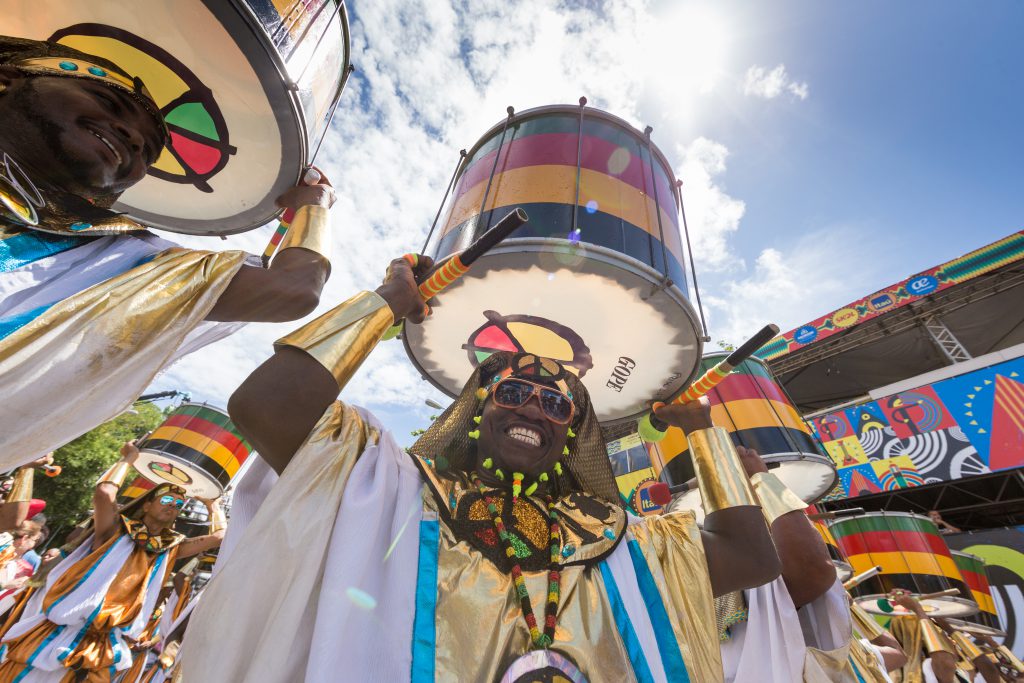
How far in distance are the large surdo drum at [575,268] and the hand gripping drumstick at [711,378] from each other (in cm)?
11

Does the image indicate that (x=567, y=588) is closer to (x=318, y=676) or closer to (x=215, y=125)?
(x=318, y=676)

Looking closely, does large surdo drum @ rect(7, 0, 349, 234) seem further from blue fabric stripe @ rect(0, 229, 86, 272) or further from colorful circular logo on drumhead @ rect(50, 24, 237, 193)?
blue fabric stripe @ rect(0, 229, 86, 272)

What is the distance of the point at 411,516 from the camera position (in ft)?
5.14

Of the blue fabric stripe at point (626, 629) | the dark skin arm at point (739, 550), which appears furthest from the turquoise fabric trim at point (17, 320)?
the dark skin arm at point (739, 550)

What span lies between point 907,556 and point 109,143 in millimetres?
11364

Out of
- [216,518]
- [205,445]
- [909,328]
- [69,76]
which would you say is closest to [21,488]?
[216,518]

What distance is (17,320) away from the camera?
1199 millimetres

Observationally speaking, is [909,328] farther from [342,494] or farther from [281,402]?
[281,402]

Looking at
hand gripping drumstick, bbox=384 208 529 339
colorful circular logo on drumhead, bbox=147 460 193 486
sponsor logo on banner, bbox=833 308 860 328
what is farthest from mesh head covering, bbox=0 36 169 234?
sponsor logo on banner, bbox=833 308 860 328

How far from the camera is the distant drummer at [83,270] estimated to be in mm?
1220

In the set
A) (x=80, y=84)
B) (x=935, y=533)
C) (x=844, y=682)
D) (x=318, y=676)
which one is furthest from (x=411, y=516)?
(x=935, y=533)

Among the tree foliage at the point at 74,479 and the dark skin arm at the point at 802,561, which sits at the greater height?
the tree foliage at the point at 74,479

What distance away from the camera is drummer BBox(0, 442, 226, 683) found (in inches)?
156

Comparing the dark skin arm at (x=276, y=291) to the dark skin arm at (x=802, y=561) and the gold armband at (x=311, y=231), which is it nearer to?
A: the gold armband at (x=311, y=231)
